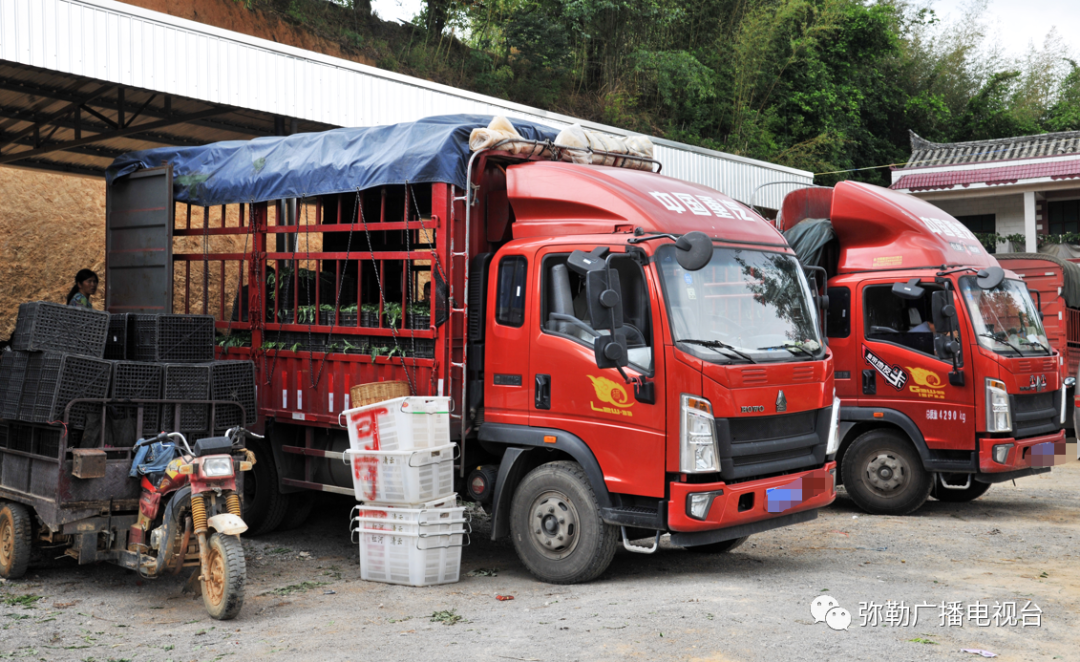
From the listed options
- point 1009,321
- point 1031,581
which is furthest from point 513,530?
point 1009,321

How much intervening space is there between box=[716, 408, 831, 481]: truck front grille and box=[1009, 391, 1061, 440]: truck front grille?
3.02 m

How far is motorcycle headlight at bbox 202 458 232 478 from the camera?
5898mm

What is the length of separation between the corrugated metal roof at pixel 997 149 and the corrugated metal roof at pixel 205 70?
13.6m

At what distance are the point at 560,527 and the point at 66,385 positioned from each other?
3390mm

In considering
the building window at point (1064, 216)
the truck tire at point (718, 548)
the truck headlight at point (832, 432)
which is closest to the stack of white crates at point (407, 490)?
the truck tire at point (718, 548)

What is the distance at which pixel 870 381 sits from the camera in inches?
359

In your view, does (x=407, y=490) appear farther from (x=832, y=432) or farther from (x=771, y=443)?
Result: (x=832, y=432)

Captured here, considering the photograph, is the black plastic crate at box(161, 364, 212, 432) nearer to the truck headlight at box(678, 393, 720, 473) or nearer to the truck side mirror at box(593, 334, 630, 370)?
the truck side mirror at box(593, 334, 630, 370)

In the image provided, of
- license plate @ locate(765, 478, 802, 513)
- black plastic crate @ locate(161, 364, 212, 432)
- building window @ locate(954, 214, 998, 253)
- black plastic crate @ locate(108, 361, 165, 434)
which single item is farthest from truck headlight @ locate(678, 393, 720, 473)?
building window @ locate(954, 214, 998, 253)

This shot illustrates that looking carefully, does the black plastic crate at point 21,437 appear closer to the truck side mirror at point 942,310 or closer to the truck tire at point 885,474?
the truck tire at point 885,474

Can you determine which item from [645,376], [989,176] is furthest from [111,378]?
[989,176]

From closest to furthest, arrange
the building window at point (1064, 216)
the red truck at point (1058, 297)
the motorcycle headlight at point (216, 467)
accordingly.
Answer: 1. the motorcycle headlight at point (216, 467)
2. the red truck at point (1058, 297)
3. the building window at point (1064, 216)

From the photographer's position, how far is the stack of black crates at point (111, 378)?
6258 millimetres

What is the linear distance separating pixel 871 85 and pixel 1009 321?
2650cm
